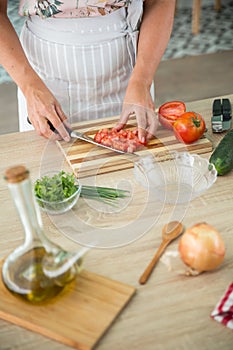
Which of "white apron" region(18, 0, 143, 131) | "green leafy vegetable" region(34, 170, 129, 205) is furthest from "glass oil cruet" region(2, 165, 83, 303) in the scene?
"white apron" region(18, 0, 143, 131)

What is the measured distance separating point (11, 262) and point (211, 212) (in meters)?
0.49

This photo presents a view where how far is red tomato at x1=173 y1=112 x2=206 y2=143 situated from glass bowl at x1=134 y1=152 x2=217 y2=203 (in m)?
0.06

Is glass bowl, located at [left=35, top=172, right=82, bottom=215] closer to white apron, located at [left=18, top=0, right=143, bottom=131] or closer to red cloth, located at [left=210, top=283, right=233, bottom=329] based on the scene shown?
red cloth, located at [left=210, top=283, right=233, bottom=329]

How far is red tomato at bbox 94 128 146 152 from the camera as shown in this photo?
1521 millimetres

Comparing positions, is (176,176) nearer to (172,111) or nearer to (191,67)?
(172,111)

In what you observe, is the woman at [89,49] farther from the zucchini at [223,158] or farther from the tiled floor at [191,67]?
the tiled floor at [191,67]

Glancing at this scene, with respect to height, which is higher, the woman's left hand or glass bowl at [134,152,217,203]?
the woman's left hand

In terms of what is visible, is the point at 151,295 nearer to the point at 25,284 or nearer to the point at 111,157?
the point at 25,284

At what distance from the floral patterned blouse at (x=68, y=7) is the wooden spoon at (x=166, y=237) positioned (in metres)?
0.84

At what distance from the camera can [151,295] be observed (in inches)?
43.8

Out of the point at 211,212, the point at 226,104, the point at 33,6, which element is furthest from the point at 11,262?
the point at 33,6

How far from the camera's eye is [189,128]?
1.56 m

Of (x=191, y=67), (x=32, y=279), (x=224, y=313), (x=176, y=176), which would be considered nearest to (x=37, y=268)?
(x=32, y=279)

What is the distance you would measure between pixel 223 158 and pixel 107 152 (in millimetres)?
304
